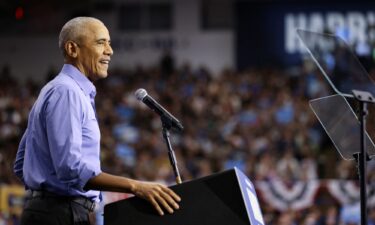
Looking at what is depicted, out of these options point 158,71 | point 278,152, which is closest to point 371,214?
point 278,152

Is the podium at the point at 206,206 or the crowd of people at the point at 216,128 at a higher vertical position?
the podium at the point at 206,206

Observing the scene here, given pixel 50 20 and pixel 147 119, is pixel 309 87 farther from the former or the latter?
pixel 50 20

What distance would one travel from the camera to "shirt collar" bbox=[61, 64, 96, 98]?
3.37 m

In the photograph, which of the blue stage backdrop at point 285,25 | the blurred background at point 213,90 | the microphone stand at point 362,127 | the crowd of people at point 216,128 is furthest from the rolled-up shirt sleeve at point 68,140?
the blue stage backdrop at point 285,25

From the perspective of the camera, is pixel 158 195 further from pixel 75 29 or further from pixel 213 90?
pixel 213 90

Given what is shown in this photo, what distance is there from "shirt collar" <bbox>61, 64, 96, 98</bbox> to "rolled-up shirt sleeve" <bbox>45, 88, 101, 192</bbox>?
5.8 inches

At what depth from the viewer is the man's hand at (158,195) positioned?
3129 mm

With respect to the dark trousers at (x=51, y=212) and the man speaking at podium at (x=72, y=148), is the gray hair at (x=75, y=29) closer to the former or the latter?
the man speaking at podium at (x=72, y=148)

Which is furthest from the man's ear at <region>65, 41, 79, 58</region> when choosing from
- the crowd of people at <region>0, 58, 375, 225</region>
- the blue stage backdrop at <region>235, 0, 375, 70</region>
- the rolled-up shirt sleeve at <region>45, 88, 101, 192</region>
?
the blue stage backdrop at <region>235, 0, 375, 70</region>

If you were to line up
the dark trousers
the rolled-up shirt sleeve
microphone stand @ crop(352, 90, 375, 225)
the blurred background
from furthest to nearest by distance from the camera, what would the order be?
the blurred background
microphone stand @ crop(352, 90, 375, 225)
the dark trousers
the rolled-up shirt sleeve

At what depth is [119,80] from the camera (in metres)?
15.9

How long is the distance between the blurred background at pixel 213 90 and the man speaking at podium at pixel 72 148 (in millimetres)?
1237

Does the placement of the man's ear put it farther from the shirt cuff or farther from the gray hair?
the shirt cuff

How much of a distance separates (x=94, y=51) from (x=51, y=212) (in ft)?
2.31
